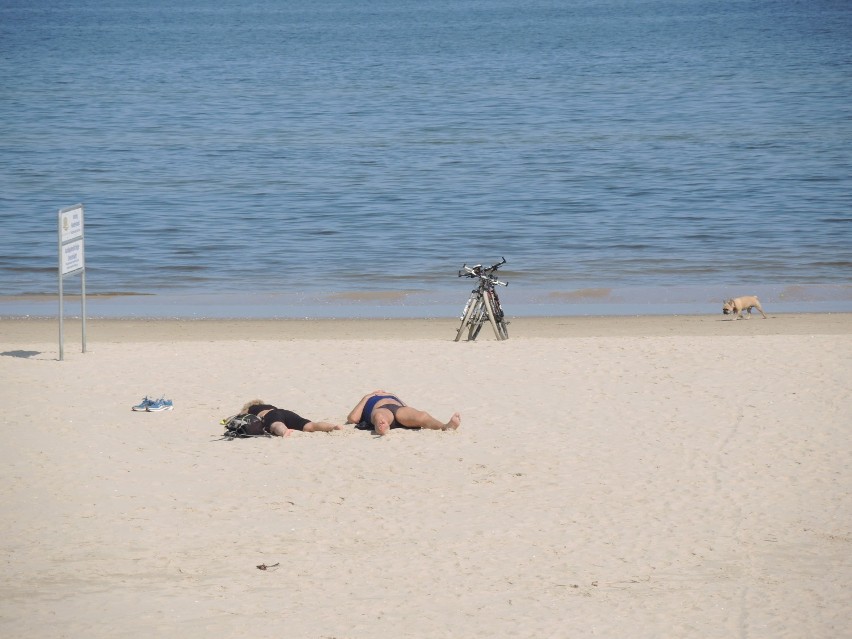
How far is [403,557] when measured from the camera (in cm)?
794

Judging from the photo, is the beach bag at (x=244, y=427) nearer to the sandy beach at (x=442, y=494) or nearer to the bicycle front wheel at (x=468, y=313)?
the sandy beach at (x=442, y=494)

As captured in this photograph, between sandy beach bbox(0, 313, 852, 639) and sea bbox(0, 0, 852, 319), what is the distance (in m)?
3.07

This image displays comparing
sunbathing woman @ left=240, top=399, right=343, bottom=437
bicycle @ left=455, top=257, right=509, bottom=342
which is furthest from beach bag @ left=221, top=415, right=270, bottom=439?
bicycle @ left=455, top=257, right=509, bottom=342

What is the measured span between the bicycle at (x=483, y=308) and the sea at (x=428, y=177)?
3.42 m

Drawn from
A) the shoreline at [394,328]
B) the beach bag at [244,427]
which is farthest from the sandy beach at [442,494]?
the shoreline at [394,328]

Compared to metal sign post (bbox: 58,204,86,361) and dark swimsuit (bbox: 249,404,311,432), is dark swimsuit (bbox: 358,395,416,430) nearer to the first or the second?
dark swimsuit (bbox: 249,404,311,432)

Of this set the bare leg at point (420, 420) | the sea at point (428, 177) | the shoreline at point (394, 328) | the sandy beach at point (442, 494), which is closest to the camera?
the sandy beach at point (442, 494)

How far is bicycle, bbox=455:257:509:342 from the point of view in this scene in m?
14.6

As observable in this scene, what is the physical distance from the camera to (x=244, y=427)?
10.5 meters

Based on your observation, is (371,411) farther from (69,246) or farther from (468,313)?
(69,246)

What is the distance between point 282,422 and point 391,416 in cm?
96

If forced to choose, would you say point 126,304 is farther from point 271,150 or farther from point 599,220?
point 271,150

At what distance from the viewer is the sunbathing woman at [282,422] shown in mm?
10602

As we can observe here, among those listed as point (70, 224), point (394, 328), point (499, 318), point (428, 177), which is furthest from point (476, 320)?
point (428, 177)
